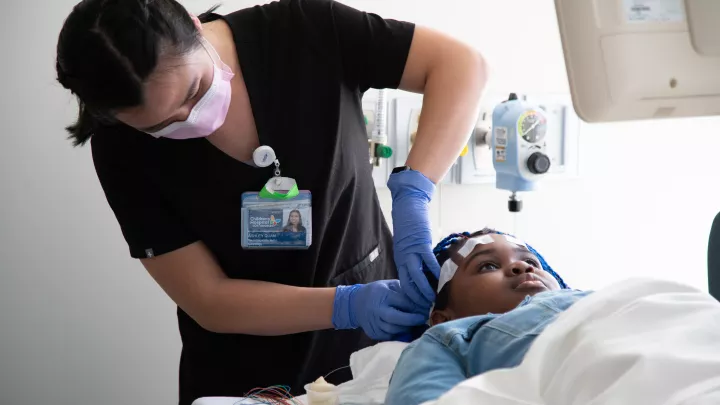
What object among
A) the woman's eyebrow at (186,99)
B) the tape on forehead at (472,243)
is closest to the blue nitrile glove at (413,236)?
the tape on forehead at (472,243)

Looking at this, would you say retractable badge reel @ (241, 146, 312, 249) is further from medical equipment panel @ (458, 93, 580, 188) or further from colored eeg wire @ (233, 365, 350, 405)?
medical equipment panel @ (458, 93, 580, 188)

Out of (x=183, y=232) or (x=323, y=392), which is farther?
(x=183, y=232)

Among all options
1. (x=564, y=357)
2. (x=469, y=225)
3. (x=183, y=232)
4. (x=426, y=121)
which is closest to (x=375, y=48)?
(x=426, y=121)

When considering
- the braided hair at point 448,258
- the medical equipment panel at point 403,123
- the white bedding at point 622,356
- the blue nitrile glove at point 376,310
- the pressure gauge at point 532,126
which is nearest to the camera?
the white bedding at point 622,356

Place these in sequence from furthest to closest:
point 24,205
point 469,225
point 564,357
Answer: point 469,225, point 24,205, point 564,357

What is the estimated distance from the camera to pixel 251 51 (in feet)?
5.19

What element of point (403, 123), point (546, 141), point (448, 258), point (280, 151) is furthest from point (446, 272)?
point (546, 141)

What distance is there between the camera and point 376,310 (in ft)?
4.84

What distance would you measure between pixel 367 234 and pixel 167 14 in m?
0.71

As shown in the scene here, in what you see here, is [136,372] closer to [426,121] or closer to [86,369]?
[86,369]

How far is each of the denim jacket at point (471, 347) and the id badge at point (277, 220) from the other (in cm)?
40

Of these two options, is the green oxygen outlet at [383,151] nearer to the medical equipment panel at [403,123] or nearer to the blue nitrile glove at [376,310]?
the medical equipment panel at [403,123]

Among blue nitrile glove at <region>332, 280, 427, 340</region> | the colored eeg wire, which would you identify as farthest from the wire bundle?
blue nitrile glove at <region>332, 280, 427, 340</region>

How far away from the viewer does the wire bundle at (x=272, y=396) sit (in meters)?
1.43
